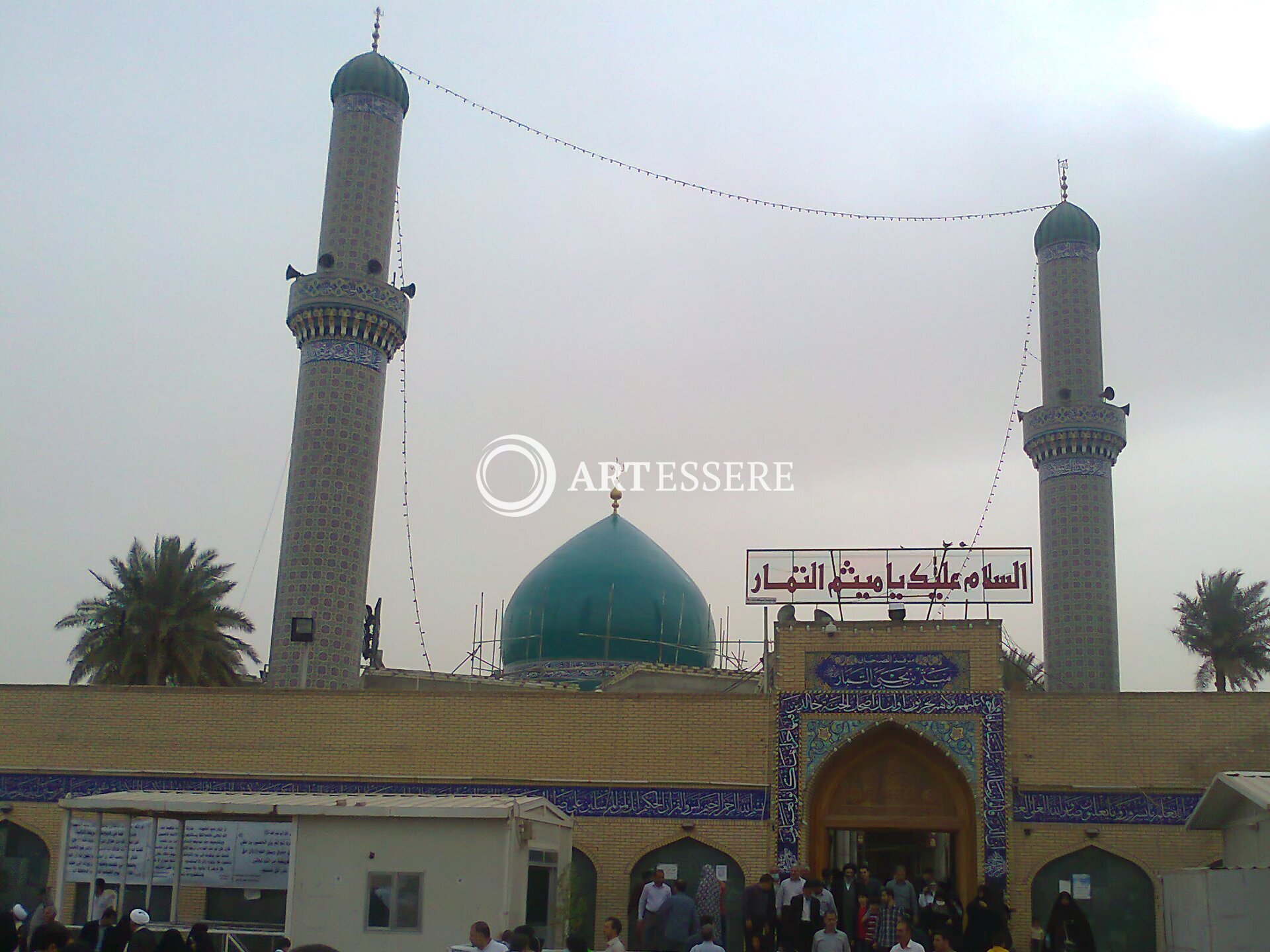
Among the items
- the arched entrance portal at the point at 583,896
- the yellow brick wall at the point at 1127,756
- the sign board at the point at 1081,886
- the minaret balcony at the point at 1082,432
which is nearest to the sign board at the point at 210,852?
the arched entrance portal at the point at 583,896

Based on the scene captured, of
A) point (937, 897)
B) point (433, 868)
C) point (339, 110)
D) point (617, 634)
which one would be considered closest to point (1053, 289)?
point (617, 634)

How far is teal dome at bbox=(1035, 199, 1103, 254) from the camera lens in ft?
84.5

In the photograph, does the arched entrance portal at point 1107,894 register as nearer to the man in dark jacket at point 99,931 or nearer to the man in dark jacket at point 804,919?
the man in dark jacket at point 804,919

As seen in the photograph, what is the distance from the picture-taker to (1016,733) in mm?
16531

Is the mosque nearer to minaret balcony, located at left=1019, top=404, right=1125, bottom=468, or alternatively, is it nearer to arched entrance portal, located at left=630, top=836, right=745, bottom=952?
arched entrance portal, located at left=630, top=836, right=745, bottom=952

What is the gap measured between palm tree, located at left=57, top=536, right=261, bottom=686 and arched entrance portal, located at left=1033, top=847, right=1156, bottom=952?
48.7 feet

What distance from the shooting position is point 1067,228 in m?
25.8

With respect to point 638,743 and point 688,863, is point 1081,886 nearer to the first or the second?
point 688,863

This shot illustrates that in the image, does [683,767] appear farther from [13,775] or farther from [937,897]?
[13,775]

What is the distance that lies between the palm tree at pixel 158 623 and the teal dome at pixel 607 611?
6.53 meters

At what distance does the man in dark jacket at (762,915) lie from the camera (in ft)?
40.1

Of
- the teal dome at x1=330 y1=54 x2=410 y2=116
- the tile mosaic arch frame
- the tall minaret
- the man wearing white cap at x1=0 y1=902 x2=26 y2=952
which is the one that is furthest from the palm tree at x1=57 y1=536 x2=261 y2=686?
the man wearing white cap at x1=0 y1=902 x2=26 y2=952

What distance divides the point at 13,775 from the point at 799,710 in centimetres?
997

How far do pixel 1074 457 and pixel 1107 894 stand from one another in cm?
1033
